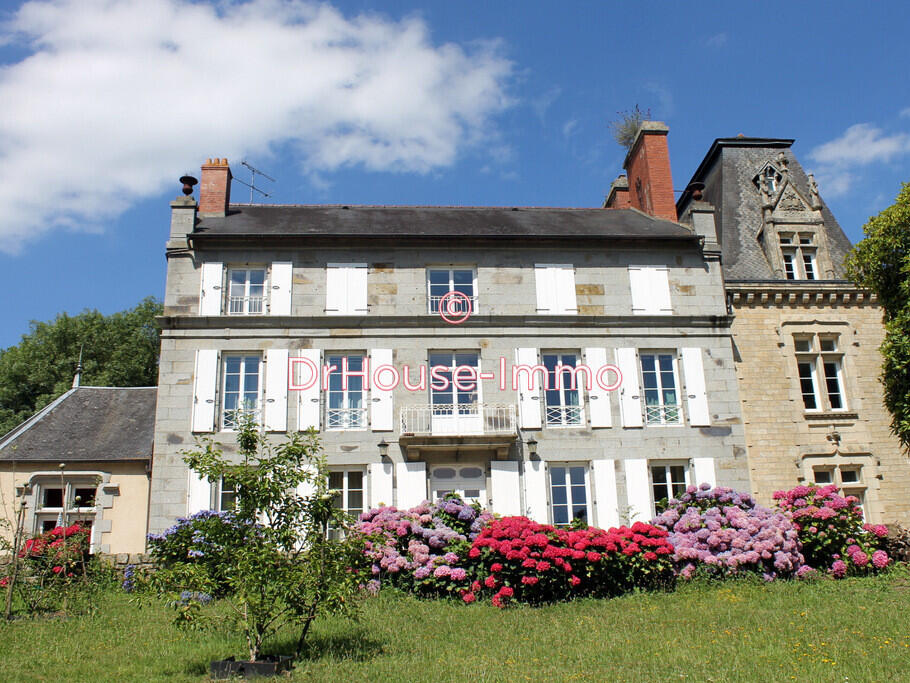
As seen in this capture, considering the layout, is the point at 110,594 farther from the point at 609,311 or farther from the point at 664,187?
the point at 664,187

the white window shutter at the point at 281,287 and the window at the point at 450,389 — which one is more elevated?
the white window shutter at the point at 281,287

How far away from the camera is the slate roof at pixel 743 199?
17.5m

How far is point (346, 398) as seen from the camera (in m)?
14.8

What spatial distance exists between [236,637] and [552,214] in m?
12.8

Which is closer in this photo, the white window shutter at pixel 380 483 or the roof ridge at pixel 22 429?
the white window shutter at pixel 380 483

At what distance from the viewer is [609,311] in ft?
51.8

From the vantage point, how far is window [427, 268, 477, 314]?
15578mm

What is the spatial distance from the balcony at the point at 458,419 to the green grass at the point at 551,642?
413 cm

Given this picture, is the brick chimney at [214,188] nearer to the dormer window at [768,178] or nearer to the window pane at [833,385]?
the dormer window at [768,178]

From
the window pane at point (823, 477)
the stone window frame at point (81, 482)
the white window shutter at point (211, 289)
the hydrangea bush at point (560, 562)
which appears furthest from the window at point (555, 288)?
the stone window frame at point (81, 482)

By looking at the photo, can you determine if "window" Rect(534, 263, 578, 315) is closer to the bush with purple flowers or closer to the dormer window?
the bush with purple flowers

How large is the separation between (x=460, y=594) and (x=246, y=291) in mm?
7848

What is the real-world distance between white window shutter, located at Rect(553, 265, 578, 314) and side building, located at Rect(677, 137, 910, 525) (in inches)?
129

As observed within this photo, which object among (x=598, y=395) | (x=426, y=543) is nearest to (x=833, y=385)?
(x=598, y=395)
